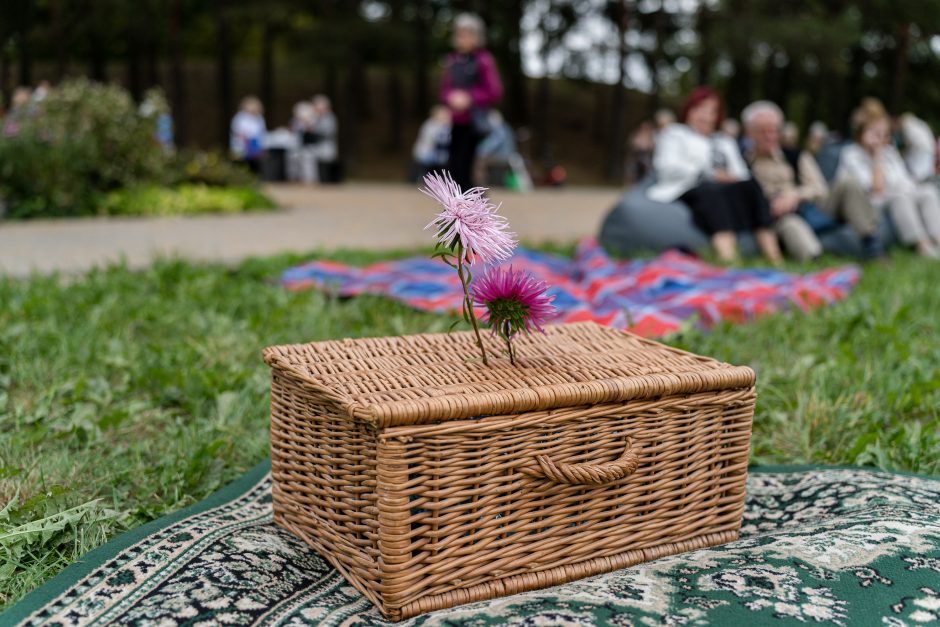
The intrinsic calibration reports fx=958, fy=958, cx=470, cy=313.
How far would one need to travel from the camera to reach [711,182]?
7.01 metres

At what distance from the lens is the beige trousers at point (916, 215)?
789 cm

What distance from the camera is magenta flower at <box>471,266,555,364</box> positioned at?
2.12 meters

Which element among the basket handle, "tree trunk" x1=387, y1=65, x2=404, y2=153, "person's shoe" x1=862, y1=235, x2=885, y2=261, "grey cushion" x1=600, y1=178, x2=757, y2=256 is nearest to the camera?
the basket handle

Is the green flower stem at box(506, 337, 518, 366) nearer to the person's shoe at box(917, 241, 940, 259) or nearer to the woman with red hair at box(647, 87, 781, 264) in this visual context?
the woman with red hair at box(647, 87, 781, 264)

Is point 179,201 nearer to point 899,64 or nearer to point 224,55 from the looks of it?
point 224,55

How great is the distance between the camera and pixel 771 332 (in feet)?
13.9

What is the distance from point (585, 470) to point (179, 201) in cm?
887

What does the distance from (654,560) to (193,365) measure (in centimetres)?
203

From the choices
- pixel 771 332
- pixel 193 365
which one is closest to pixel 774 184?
pixel 771 332

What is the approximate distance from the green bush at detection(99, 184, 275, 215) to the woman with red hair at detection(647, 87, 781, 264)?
5101 millimetres

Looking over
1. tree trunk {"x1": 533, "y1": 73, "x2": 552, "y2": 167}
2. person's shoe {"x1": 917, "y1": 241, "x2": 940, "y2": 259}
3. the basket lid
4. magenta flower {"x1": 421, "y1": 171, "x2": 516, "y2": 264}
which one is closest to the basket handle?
the basket lid

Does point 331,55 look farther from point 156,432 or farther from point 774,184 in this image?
point 156,432

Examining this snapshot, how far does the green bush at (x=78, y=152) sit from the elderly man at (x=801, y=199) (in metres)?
6.44

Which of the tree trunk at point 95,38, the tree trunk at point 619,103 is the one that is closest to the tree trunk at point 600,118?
the tree trunk at point 619,103
